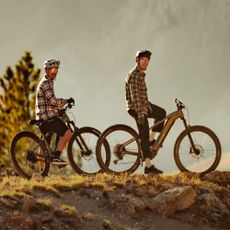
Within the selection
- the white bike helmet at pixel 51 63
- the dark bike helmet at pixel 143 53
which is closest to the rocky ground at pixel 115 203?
the white bike helmet at pixel 51 63

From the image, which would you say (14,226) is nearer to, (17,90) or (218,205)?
(218,205)

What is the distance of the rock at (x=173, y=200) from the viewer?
13172 millimetres

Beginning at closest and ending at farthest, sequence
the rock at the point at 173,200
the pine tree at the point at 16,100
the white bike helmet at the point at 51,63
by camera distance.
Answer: the rock at the point at 173,200 → the white bike helmet at the point at 51,63 → the pine tree at the point at 16,100

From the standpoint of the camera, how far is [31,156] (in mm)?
14391

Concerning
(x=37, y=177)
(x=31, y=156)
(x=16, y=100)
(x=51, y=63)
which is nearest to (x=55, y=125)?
(x=31, y=156)

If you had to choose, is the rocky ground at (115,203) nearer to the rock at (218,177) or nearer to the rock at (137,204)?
the rock at (137,204)

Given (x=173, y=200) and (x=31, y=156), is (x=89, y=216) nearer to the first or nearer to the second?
(x=173, y=200)

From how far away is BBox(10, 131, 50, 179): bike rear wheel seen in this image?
567 inches

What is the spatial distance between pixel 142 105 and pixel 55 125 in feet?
7.38

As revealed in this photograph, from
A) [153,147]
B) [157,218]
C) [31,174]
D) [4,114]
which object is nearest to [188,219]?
[157,218]

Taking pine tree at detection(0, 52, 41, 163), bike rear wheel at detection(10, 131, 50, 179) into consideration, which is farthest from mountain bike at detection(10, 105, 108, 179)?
pine tree at detection(0, 52, 41, 163)

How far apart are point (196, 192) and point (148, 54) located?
3.60 meters

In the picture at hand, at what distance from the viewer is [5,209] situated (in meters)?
11.2

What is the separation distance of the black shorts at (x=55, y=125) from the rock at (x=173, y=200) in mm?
2798
